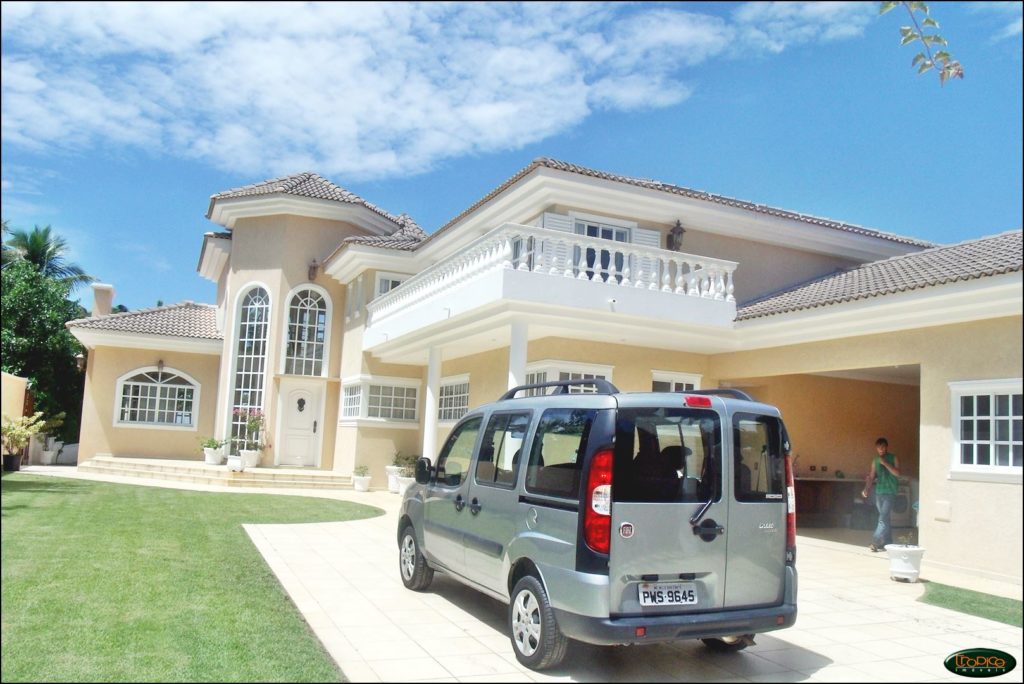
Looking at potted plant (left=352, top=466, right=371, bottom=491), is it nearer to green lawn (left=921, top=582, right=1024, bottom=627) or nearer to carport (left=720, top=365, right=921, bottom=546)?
carport (left=720, top=365, right=921, bottom=546)

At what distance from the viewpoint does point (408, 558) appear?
26.4 feet

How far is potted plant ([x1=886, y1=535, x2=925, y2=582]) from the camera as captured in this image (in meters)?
9.43

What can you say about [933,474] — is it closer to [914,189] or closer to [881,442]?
[881,442]

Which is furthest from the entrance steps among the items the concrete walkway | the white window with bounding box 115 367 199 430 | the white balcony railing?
the concrete walkway

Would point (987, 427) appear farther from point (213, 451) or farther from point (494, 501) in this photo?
point (213, 451)

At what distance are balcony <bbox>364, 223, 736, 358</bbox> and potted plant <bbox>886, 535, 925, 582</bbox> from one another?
490 cm

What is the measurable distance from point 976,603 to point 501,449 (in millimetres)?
5707

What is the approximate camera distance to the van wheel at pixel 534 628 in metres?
5.25

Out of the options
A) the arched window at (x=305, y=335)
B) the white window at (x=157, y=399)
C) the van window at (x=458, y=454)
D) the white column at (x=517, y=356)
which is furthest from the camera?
the white window at (x=157, y=399)

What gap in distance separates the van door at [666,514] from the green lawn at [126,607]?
199 centimetres

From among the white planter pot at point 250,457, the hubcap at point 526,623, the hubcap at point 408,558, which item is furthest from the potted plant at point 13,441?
the white planter pot at point 250,457

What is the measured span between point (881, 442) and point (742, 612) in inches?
309

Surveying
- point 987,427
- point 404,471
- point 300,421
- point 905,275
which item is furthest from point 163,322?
point 987,427

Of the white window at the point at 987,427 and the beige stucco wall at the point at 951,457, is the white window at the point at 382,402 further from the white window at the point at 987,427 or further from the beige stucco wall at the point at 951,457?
the white window at the point at 987,427
